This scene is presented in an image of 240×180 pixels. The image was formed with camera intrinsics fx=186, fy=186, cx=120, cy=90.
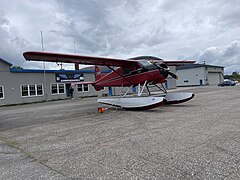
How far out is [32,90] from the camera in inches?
914

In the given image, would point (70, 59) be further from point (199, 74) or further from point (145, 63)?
point (199, 74)

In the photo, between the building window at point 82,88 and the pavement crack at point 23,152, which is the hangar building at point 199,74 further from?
the pavement crack at point 23,152

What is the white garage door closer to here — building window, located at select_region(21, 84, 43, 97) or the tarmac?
building window, located at select_region(21, 84, 43, 97)

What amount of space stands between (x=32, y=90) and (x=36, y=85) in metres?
0.81

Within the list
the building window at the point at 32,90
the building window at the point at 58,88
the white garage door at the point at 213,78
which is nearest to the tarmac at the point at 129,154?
the building window at the point at 32,90

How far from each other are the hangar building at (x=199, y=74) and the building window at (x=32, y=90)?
1874 inches

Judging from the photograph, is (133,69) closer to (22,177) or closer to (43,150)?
(43,150)

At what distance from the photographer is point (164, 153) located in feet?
12.2

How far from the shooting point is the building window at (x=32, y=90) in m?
22.6

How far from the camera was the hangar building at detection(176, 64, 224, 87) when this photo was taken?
2231 inches

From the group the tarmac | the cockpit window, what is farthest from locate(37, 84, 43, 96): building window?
the tarmac

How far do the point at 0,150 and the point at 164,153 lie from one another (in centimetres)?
392

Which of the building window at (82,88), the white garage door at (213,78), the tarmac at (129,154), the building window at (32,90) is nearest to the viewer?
the tarmac at (129,154)

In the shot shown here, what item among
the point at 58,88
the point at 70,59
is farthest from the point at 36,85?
the point at 70,59
